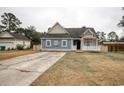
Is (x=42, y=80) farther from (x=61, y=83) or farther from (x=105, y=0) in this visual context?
(x=105, y=0)

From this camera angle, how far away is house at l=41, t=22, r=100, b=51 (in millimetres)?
20047

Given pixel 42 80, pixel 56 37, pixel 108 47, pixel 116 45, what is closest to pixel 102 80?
pixel 42 80

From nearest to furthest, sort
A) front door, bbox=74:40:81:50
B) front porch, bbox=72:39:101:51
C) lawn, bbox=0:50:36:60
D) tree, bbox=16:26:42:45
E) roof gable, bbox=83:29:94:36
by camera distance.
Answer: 1. lawn, bbox=0:50:36:60
2. tree, bbox=16:26:42:45
3. front porch, bbox=72:39:101:51
4. roof gable, bbox=83:29:94:36
5. front door, bbox=74:40:81:50

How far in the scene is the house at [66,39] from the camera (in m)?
20.0

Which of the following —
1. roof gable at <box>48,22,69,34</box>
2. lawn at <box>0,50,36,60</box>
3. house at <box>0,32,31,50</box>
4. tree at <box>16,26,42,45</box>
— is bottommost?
lawn at <box>0,50,36,60</box>

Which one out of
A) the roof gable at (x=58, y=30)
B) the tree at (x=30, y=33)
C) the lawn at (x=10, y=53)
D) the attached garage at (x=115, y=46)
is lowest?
the lawn at (x=10, y=53)

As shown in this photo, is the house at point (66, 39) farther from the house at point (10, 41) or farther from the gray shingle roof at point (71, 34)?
the house at point (10, 41)

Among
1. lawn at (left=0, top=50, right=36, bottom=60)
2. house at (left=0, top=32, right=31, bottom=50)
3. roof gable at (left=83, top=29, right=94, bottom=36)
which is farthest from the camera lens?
roof gable at (left=83, top=29, right=94, bottom=36)

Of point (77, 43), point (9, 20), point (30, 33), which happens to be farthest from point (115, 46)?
point (9, 20)

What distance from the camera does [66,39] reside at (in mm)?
20484

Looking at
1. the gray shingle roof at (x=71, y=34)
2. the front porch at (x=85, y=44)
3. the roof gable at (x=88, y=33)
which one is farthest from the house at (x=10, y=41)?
the roof gable at (x=88, y=33)

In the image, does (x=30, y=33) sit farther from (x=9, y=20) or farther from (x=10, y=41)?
(x=10, y=41)

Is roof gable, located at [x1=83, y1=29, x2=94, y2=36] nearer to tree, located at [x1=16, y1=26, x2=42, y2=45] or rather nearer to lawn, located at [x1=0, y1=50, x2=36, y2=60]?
tree, located at [x1=16, y1=26, x2=42, y2=45]

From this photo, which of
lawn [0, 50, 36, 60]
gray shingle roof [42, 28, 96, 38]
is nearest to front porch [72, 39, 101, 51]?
gray shingle roof [42, 28, 96, 38]
